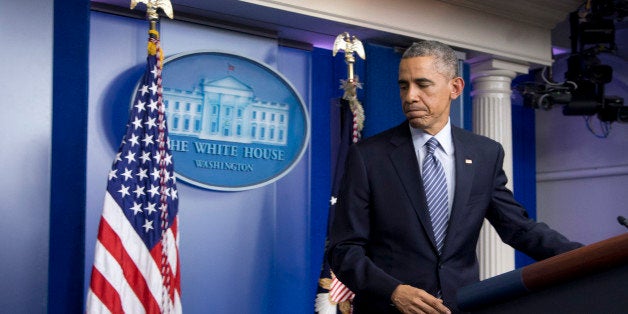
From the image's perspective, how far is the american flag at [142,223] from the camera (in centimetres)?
341

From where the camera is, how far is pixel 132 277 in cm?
347

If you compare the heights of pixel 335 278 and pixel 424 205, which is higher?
pixel 424 205

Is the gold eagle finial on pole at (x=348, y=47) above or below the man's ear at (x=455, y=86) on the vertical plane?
above

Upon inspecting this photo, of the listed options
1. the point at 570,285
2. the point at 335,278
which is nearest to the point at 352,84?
the point at 335,278

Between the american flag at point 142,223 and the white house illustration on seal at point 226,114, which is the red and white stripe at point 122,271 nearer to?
the american flag at point 142,223

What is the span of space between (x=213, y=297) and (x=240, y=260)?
0.91ft

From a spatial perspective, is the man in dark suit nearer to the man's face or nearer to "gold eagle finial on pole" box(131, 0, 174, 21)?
the man's face

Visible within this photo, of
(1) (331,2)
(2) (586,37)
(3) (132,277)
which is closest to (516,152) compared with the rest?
(2) (586,37)

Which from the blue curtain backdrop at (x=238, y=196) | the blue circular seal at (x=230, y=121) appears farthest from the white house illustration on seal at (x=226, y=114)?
the blue curtain backdrop at (x=238, y=196)

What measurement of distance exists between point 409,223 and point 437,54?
0.51 meters

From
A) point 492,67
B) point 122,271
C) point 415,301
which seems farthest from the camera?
point 492,67

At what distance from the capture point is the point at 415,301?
5.71 ft

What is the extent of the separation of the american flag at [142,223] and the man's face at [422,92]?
5.80ft

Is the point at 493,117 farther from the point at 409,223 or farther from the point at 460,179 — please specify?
the point at 409,223
